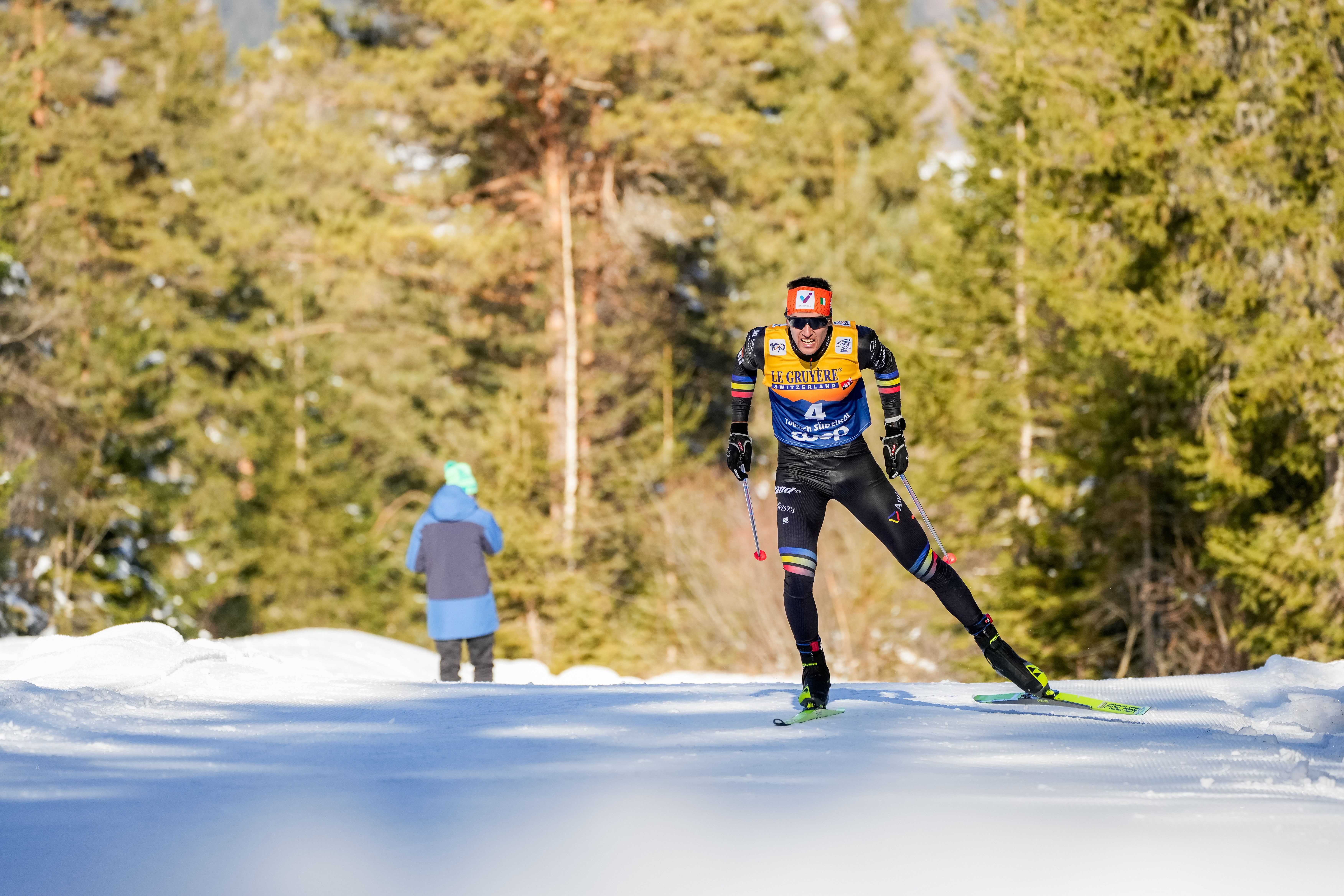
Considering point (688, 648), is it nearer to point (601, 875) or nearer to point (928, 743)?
point (928, 743)

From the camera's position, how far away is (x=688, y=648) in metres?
21.8

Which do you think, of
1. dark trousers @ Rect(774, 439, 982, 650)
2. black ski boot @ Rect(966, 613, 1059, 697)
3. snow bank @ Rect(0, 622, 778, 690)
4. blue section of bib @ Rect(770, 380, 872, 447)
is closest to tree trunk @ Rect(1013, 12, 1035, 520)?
snow bank @ Rect(0, 622, 778, 690)

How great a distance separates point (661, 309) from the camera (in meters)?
30.5

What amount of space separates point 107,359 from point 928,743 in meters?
25.3

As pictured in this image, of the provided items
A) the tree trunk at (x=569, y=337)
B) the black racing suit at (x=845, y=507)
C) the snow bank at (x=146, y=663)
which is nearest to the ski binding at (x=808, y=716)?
the black racing suit at (x=845, y=507)

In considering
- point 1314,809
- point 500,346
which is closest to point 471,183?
point 500,346

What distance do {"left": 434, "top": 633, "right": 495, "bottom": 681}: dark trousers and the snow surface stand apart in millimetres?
2937

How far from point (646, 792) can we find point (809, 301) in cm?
221

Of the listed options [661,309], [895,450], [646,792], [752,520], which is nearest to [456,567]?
[752,520]

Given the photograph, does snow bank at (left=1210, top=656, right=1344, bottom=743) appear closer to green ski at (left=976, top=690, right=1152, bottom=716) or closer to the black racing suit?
green ski at (left=976, top=690, right=1152, bottom=716)

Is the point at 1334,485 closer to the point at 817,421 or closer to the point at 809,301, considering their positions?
the point at 817,421

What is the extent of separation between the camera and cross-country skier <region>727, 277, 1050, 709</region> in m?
5.20

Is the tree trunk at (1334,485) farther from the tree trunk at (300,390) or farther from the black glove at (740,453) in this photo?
the tree trunk at (300,390)

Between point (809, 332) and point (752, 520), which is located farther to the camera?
point (752, 520)
